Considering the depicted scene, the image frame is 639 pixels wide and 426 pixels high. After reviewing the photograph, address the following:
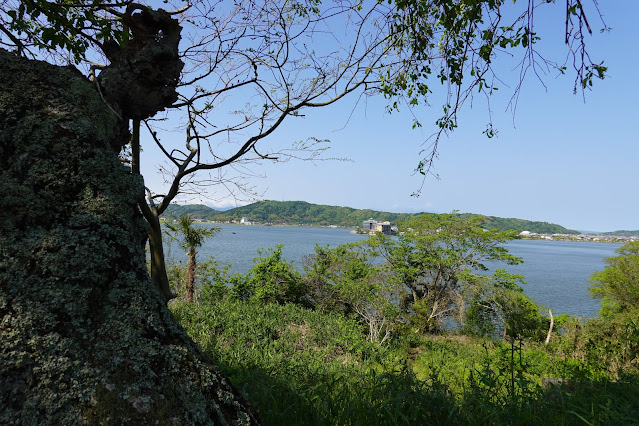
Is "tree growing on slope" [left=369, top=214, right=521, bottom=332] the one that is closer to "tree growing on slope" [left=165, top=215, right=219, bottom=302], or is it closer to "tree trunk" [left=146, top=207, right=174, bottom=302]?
"tree growing on slope" [left=165, top=215, right=219, bottom=302]

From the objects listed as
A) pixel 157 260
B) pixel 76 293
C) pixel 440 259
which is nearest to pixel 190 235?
pixel 157 260

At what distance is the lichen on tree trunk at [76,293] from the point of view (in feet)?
3.15

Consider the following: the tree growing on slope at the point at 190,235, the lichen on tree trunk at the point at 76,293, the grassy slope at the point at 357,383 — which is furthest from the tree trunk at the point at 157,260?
the tree growing on slope at the point at 190,235

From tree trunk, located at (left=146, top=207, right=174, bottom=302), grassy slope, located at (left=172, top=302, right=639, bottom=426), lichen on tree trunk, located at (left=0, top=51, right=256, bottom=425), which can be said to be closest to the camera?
lichen on tree trunk, located at (left=0, top=51, right=256, bottom=425)

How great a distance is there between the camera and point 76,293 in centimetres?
110

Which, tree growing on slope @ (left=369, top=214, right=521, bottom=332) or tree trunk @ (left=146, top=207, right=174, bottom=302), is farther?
tree growing on slope @ (left=369, top=214, right=521, bottom=332)

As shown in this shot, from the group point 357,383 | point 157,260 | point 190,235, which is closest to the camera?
point 357,383

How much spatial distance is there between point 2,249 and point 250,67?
3888 millimetres

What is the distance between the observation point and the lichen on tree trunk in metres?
0.96

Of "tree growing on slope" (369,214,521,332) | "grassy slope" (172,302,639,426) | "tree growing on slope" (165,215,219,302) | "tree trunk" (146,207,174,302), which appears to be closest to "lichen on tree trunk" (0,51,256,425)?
"grassy slope" (172,302,639,426)

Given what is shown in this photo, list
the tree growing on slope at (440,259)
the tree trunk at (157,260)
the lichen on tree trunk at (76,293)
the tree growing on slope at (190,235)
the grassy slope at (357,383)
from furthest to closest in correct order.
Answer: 1. the tree growing on slope at (440,259)
2. the tree growing on slope at (190,235)
3. the tree trunk at (157,260)
4. the grassy slope at (357,383)
5. the lichen on tree trunk at (76,293)

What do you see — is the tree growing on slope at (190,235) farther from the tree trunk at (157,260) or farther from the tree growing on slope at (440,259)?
the tree growing on slope at (440,259)

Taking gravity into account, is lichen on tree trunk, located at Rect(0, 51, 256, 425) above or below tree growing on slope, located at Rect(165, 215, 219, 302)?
above

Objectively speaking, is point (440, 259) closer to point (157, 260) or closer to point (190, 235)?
point (190, 235)
